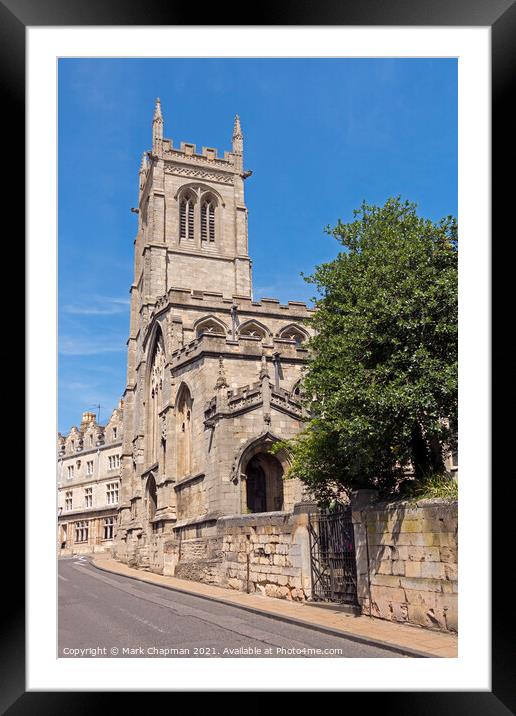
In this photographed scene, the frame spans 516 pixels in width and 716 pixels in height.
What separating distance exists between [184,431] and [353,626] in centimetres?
2038

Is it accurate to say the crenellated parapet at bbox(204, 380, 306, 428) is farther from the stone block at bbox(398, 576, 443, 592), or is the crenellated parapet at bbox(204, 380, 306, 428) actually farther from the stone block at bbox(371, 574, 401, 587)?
the stone block at bbox(398, 576, 443, 592)

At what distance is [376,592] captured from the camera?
11961 mm

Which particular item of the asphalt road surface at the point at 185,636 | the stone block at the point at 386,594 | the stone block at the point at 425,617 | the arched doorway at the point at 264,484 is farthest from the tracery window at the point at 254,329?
the stone block at the point at 425,617

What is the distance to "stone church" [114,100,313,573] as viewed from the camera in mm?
23703

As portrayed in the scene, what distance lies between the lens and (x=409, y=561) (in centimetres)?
1106

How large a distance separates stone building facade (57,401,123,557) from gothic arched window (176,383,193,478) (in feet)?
81.8

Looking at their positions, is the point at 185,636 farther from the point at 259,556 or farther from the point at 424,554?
the point at 259,556

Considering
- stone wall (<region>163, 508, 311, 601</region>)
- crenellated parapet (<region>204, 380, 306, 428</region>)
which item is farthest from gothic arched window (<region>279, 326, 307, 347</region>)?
stone wall (<region>163, 508, 311, 601</region>)
